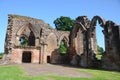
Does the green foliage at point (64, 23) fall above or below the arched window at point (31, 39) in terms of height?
above

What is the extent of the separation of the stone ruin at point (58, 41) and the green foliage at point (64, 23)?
16.9 metres

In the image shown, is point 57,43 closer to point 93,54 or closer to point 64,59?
point 64,59

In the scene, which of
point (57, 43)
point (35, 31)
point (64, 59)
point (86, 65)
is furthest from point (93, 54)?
point (35, 31)

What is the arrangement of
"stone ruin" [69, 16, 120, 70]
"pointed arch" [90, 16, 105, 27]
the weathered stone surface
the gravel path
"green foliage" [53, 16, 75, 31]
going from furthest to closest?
"green foliage" [53, 16, 75, 31]
the weathered stone surface
"pointed arch" [90, 16, 105, 27]
"stone ruin" [69, 16, 120, 70]
the gravel path

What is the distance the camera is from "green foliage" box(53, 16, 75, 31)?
54838 mm

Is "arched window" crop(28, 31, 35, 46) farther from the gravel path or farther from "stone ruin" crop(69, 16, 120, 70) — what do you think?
the gravel path

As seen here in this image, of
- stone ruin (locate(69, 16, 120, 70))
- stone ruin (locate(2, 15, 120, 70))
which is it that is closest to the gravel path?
stone ruin (locate(69, 16, 120, 70))

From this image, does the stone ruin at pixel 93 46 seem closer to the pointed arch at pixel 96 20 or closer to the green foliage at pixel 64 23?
the pointed arch at pixel 96 20

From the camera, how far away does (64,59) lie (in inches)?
1320

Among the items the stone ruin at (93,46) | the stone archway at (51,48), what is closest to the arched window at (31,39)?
the stone archway at (51,48)

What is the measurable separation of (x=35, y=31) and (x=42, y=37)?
3.64m

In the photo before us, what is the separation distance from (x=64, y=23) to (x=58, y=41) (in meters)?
20.4

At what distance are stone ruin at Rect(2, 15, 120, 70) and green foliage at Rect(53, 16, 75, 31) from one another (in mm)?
16911

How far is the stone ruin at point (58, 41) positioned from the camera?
2164cm
